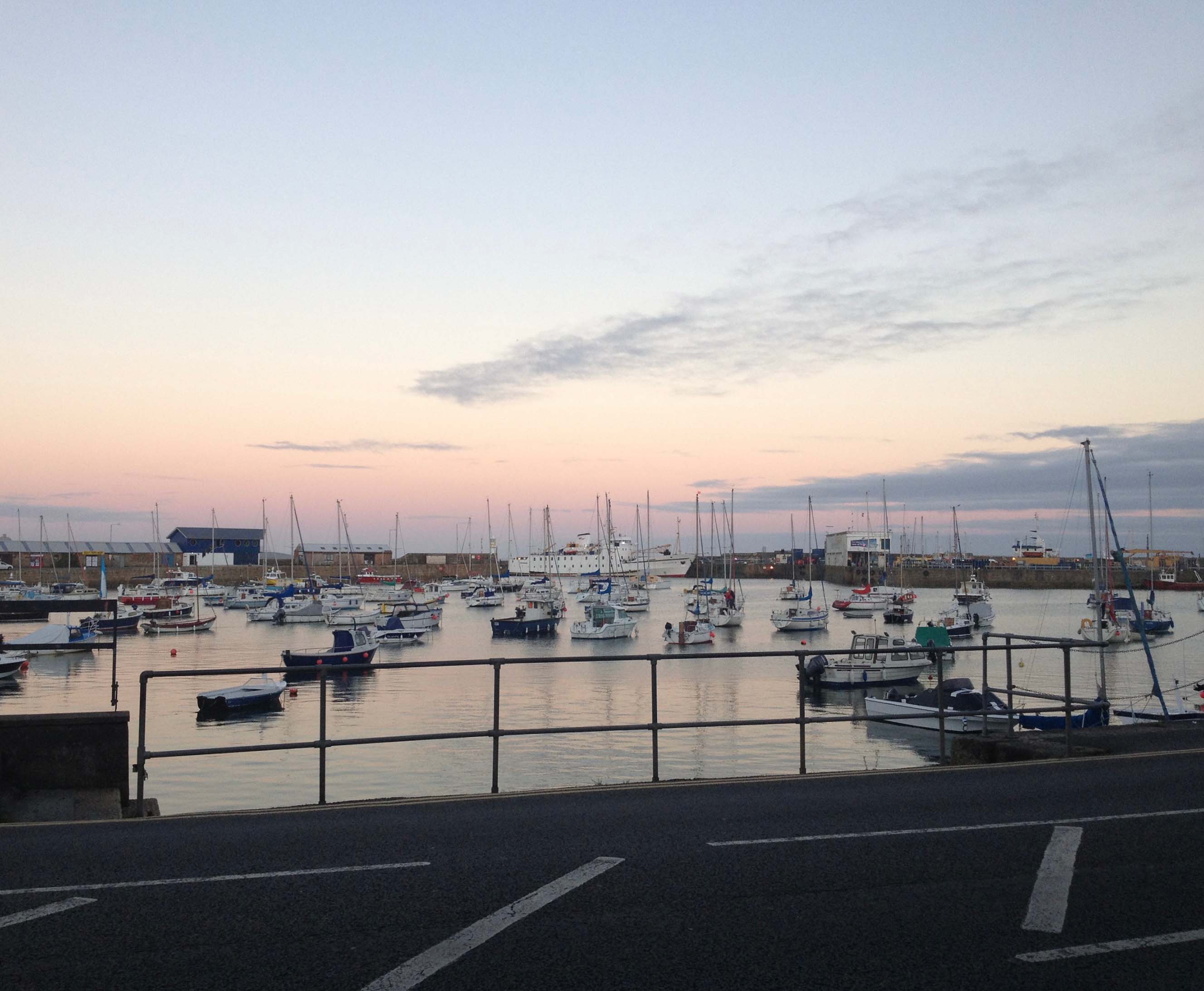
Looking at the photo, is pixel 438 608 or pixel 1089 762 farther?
pixel 438 608

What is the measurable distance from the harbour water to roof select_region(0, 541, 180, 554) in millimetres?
105240

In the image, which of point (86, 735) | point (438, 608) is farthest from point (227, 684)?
point (86, 735)

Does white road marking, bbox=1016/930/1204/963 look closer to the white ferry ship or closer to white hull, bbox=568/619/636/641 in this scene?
white hull, bbox=568/619/636/641

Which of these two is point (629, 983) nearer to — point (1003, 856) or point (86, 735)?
point (1003, 856)

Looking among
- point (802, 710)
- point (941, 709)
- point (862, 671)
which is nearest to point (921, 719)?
point (862, 671)

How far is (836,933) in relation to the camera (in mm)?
5441

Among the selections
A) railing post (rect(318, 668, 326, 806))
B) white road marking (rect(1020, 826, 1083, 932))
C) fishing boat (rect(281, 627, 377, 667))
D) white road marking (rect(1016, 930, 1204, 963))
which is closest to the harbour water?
fishing boat (rect(281, 627, 377, 667))

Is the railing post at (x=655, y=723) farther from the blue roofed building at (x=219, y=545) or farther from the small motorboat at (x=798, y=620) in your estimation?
the blue roofed building at (x=219, y=545)

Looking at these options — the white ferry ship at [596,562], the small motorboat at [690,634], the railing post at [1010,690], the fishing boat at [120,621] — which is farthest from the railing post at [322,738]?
the white ferry ship at [596,562]

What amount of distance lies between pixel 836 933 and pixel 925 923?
0.56m

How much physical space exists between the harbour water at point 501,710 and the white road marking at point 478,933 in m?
7.07

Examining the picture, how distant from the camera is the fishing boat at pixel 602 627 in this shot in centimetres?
7181

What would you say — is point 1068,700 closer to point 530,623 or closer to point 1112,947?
point 1112,947

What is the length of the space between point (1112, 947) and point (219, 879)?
529 centimetres
